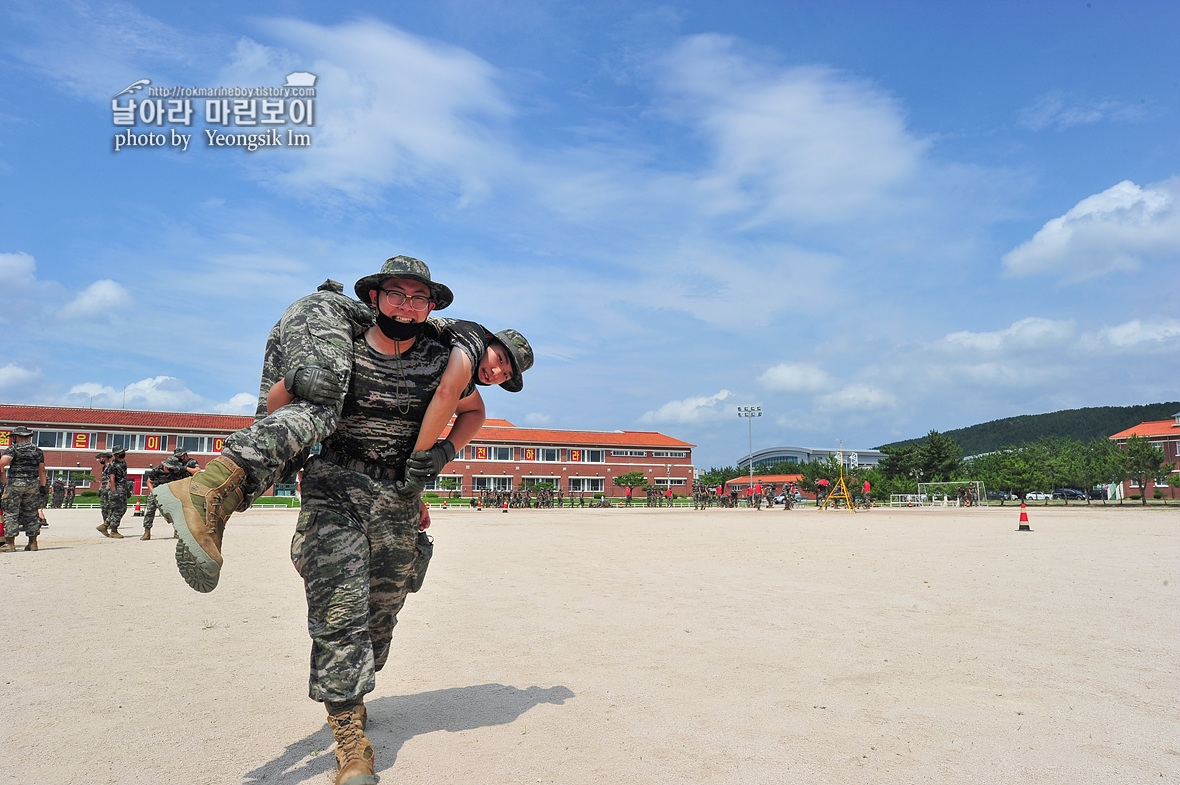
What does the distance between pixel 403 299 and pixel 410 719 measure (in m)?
2.24

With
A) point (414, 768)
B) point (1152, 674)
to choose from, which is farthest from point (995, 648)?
point (414, 768)

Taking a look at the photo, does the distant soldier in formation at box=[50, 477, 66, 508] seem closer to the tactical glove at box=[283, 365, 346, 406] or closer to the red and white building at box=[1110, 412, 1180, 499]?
the tactical glove at box=[283, 365, 346, 406]

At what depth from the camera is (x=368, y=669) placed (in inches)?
121

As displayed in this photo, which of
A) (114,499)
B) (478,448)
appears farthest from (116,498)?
(478,448)

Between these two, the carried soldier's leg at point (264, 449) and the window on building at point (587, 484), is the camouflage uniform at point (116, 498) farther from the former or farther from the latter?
the window on building at point (587, 484)

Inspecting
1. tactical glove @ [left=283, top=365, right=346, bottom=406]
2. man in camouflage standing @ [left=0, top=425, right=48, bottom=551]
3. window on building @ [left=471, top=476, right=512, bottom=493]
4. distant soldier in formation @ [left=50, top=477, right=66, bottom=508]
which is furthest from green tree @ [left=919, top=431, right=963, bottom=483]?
tactical glove @ [left=283, top=365, right=346, bottom=406]

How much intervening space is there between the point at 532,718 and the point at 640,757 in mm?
793

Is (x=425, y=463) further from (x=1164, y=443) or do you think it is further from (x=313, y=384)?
(x=1164, y=443)

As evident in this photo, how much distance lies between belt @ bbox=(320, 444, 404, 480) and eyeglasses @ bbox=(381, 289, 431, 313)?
747 millimetres

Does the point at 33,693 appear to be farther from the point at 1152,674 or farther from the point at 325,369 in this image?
the point at 1152,674

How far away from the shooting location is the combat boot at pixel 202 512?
2564 mm

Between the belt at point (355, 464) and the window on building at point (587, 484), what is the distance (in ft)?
240

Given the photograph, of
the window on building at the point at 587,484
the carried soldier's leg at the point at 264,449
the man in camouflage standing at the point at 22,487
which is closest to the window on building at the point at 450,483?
the window on building at the point at 587,484

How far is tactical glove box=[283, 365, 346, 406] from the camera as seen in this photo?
2895 mm
